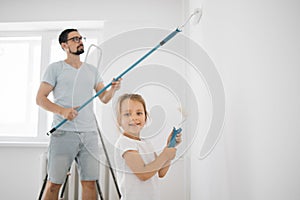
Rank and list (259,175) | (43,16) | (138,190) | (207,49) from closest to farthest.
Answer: (259,175), (138,190), (207,49), (43,16)

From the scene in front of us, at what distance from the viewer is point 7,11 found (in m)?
2.59

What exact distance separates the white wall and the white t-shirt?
0.99ft

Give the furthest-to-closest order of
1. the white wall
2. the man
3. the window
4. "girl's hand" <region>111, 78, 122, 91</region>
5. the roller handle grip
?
the window
the man
"girl's hand" <region>111, 78, 122, 91</region>
the roller handle grip
the white wall

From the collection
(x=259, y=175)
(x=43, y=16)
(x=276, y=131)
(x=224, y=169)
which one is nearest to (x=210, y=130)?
(x=224, y=169)

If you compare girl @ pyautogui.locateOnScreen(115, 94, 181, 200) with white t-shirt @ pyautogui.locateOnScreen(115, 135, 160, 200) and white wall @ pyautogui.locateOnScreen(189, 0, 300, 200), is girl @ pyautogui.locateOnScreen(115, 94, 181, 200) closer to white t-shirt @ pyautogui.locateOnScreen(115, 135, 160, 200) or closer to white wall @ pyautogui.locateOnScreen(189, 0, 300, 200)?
white t-shirt @ pyautogui.locateOnScreen(115, 135, 160, 200)

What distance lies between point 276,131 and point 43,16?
7.74 ft

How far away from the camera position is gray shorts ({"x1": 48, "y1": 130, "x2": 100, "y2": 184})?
1714mm

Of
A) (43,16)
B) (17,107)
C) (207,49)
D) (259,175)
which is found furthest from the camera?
(17,107)

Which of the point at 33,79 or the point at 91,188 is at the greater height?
the point at 33,79

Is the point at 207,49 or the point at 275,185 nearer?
the point at 275,185

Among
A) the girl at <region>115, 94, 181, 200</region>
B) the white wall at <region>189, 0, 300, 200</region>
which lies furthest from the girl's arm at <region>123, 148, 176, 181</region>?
the white wall at <region>189, 0, 300, 200</region>

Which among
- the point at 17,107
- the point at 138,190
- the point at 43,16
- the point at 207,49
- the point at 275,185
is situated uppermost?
the point at 43,16

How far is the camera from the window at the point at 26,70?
2629 millimetres

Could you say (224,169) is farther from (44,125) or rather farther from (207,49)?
(44,125)
